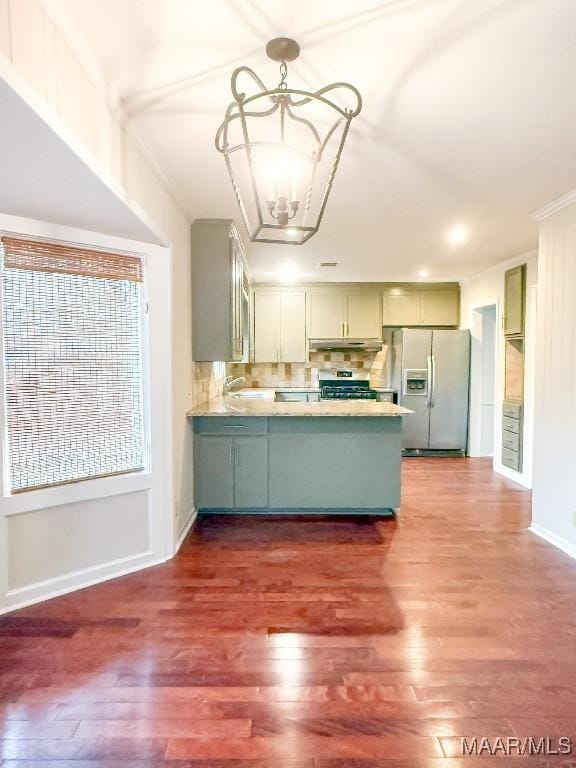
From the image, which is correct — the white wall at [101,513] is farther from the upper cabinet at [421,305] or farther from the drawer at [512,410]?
the upper cabinet at [421,305]

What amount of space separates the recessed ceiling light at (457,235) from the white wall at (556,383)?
606mm

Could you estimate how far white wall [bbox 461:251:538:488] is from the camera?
174 inches

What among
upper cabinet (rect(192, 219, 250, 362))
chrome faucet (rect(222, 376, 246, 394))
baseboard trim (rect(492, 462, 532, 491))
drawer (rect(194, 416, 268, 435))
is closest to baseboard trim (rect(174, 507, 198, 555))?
drawer (rect(194, 416, 268, 435))

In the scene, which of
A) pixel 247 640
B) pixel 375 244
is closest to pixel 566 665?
pixel 247 640

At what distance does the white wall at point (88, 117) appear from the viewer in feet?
4.15

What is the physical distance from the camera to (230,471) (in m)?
3.57

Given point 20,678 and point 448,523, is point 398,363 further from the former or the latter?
point 20,678

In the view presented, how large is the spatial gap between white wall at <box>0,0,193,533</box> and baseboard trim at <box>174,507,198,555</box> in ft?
0.29

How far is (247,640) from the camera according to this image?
6.58 ft

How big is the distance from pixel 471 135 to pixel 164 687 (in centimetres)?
287

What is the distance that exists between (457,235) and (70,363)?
10.8 ft

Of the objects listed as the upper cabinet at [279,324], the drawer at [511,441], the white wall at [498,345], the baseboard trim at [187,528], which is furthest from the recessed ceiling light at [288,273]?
the drawer at [511,441]

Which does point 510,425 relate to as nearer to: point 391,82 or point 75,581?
point 391,82

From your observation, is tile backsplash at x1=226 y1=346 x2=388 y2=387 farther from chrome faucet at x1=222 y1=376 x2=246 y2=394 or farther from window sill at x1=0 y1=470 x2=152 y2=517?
window sill at x1=0 y1=470 x2=152 y2=517
